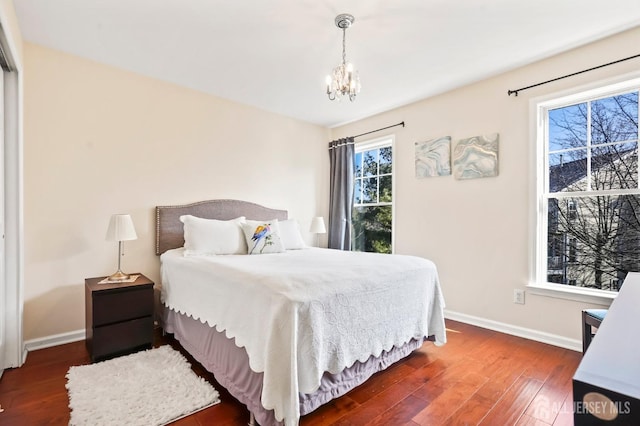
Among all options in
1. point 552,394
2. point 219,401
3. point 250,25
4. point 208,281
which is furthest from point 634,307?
point 250,25

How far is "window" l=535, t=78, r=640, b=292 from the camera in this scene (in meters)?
2.43

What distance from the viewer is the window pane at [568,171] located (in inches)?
104

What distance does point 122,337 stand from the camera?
7.68 feet

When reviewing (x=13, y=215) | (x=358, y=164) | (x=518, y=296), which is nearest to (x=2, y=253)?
(x=13, y=215)

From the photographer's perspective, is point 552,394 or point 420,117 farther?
point 420,117

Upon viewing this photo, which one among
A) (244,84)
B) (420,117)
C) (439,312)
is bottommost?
(439,312)

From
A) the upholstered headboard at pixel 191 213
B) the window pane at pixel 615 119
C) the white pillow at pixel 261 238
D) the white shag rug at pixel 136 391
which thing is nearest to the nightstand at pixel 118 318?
the white shag rug at pixel 136 391

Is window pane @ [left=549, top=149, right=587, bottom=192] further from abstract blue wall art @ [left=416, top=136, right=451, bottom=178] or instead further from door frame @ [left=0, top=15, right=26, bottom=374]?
door frame @ [left=0, top=15, right=26, bottom=374]

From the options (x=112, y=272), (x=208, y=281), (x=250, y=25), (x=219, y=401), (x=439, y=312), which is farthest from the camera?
(x=112, y=272)

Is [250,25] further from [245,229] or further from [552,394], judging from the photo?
[552,394]

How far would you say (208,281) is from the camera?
2131 mm

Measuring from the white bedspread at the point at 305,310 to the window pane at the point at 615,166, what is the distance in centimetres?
160

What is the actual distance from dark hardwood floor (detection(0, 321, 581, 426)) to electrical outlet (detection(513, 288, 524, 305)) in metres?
0.40

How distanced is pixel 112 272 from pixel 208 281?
4.57 ft
